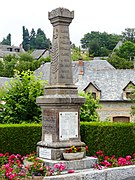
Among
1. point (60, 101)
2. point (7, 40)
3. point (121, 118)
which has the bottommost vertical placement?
point (121, 118)

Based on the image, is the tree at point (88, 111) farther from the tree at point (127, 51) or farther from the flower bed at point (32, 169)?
the tree at point (127, 51)

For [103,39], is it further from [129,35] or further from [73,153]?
[73,153]

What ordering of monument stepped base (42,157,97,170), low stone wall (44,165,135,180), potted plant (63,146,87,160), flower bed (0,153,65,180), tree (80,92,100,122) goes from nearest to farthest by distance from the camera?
low stone wall (44,165,135,180) < flower bed (0,153,65,180) < monument stepped base (42,157,97,170) < potted plant (63,146,87,160) < tree (80,92,100,122)

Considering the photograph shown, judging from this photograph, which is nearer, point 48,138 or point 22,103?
point 48,138

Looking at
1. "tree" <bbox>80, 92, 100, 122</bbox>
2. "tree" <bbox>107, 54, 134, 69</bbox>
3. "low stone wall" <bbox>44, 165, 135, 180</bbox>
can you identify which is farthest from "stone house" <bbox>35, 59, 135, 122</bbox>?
"tree" <bbox>107, 54, 134, 69</bbox>

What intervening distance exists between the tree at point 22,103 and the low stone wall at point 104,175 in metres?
10.3

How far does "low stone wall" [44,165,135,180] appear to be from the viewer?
9703mm

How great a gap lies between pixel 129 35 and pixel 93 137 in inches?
4709

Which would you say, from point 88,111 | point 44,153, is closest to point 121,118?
point 88,111

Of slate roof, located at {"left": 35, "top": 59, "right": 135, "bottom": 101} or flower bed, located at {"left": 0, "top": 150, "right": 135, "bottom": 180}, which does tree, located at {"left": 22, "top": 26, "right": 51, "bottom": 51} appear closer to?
slate roof, located at {"left": 35, "top": 59, "right": 135, "bottom": 101}

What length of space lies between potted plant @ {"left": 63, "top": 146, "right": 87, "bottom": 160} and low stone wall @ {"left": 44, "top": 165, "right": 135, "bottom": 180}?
1.54 metres

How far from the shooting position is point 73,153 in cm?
1230

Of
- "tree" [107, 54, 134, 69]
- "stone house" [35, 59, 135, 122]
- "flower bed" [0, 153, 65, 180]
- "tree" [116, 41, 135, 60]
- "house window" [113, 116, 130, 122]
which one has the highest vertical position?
"tree" [116, 41, 135, 60]

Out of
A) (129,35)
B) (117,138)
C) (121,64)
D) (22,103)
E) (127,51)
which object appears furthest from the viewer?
(129,35)
